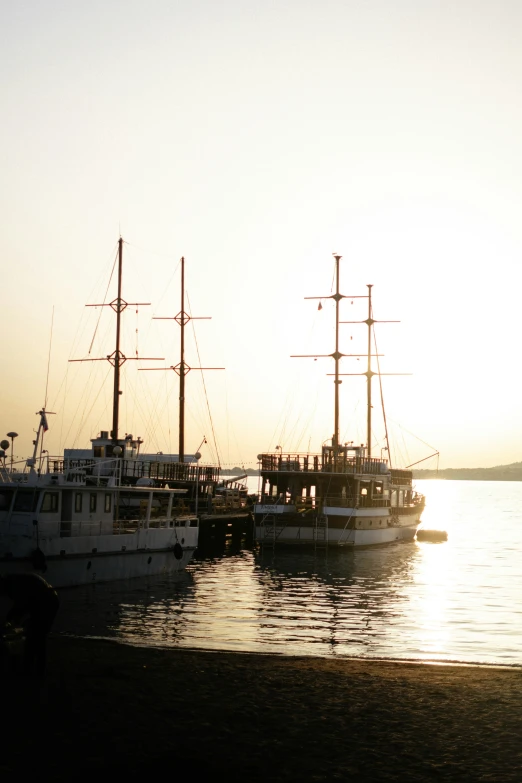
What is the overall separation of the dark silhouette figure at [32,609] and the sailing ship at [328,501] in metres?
42.0

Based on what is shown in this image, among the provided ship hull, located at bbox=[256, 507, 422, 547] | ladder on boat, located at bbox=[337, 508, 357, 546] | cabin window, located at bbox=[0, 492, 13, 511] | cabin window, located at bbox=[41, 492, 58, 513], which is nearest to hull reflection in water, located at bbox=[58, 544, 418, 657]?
cabin window, located at bbox=[41, 492, 58, 513]

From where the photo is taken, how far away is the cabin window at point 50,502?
108ft

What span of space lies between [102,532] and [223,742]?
2435cm

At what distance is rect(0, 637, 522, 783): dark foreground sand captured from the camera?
11102 millimetres

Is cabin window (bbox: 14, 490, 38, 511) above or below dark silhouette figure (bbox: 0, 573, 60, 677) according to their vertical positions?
above

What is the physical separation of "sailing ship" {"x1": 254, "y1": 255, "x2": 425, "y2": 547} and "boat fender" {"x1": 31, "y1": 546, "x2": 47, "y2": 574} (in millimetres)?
27652

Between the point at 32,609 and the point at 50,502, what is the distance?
18.3 m

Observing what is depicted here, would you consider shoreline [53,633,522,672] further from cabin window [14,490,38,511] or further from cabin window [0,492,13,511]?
cabin window [0,492,13,511]

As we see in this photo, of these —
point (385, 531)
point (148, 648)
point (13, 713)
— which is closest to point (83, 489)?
point (148, 648)

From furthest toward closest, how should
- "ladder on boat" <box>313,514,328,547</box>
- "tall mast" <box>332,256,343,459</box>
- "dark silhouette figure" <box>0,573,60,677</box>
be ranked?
"tall mast" <box>332,256,343,459</box> < "ladder on boat" <box>313,514,328,547</box> < "dark silhouette figure" <box>0,573,60,677</box>

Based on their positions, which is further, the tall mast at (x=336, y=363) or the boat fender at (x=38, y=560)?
the tall mast at (x=336, y=363)

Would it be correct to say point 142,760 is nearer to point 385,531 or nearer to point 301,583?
point 301,583

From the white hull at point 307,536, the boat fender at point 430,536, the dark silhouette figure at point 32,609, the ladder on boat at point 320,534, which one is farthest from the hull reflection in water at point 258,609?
the boat fender at point 430,536

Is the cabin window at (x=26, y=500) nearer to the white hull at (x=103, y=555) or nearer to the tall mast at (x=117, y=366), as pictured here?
the white hull at (x=103, y=555)
